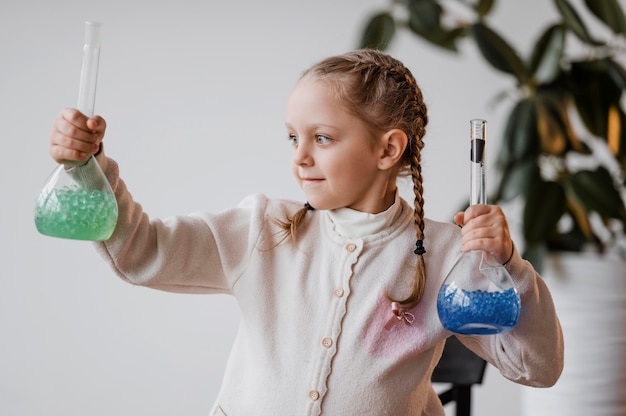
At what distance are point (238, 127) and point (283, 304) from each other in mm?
1302

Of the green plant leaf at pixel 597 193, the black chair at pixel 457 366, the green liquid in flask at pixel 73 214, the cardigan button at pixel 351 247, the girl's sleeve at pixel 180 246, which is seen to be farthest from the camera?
the green plant leaf at pixel 597 193

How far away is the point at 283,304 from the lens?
1.22 m

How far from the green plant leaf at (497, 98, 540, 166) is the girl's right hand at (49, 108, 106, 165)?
1.34 metres

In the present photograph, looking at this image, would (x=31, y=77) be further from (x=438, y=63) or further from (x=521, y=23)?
(x=521, y=23)

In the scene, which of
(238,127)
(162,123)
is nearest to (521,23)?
(238,127)

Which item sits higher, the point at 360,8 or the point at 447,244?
the point at 360,8

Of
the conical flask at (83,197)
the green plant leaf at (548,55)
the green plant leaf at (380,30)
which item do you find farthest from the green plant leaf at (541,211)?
the conical flask at (83,197)

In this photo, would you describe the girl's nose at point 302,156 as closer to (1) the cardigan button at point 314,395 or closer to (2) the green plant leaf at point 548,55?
(1) the cardigan button at point 314,395

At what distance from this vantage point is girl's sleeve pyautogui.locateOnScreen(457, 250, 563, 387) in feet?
3.73

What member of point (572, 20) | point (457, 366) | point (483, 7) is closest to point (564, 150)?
point (572, 20)

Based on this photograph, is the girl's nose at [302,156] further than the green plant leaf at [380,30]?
No

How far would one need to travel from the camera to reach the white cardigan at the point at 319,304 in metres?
1.16

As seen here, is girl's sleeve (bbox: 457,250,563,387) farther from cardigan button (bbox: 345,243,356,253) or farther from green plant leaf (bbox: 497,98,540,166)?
green plant leaf (bbox: 497,98,540,166)

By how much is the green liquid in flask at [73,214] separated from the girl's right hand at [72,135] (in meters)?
0.04
